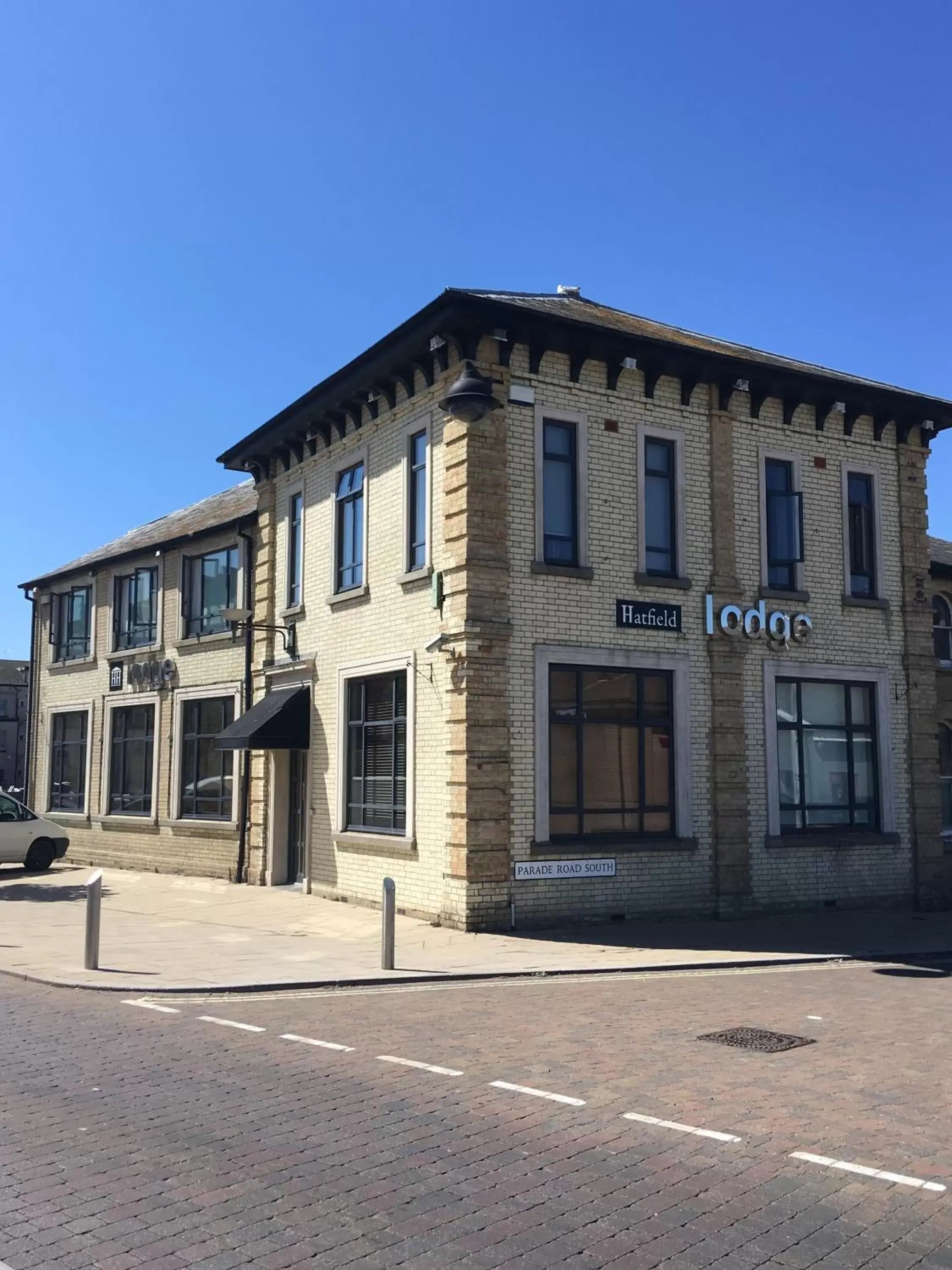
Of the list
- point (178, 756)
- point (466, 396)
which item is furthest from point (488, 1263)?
point (178, 756)

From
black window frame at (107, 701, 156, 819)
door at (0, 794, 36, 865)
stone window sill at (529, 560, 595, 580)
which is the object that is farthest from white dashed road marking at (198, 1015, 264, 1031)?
door at (0, 794, 36, 865)

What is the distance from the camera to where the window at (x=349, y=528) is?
18141mm

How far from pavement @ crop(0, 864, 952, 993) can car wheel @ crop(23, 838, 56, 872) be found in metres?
6.21

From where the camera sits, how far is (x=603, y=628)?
1587 cm

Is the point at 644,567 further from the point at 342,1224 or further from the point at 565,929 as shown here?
the point at 342,1224

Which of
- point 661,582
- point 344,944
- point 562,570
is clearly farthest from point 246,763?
point 661,582

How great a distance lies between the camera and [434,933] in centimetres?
1433

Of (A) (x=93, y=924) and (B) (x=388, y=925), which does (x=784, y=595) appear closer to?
(B) (x=388, y=925)

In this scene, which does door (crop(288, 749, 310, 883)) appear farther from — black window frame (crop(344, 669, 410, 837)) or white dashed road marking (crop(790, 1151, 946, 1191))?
white dashed road marking (crop(790, 1151, 946, 1191))

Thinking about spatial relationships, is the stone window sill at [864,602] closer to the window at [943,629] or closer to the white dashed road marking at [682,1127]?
the window at [943,629]

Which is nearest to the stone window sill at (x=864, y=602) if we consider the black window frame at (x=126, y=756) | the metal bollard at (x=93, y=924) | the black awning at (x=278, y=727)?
the black awning at (x=278, y=727)

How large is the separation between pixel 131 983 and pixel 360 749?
23.3 feet

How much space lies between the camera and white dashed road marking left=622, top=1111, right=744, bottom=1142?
612 centimetres

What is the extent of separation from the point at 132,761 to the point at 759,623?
50.9ft
